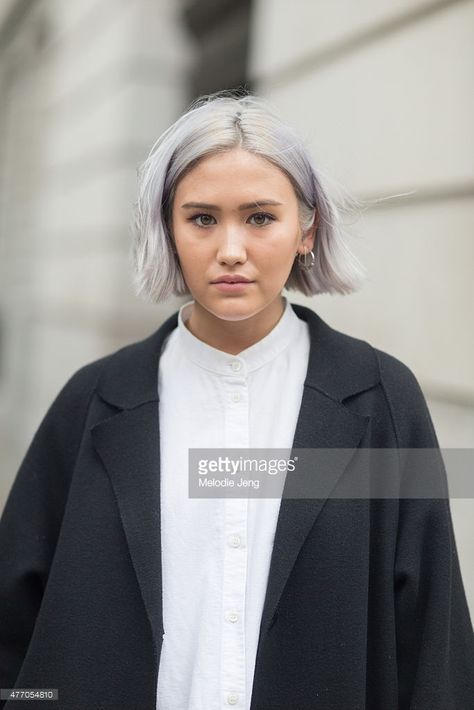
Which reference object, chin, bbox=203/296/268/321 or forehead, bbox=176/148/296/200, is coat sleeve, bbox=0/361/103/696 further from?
forehead, bbox=176/148/296/200

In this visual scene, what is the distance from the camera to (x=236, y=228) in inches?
68.5

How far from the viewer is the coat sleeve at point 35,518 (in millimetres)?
2070

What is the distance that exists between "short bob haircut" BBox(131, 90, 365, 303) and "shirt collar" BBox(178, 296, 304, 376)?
0.41ft

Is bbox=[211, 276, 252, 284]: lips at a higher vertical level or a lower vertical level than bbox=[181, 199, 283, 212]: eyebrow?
lower

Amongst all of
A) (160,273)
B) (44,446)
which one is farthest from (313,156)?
(44,446)

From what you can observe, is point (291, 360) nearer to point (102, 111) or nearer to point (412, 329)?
point (412, 329)

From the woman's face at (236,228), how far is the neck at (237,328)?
0.49 ft

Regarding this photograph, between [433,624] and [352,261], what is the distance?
2.91 ft

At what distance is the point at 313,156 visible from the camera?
192 cm

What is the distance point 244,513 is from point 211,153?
2.70ft

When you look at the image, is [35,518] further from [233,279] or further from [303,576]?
[233,279]

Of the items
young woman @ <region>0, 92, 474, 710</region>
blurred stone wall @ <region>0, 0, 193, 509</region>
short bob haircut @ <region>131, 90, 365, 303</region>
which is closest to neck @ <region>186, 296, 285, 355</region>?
young woman @ <region>0, 92, 474, 710</region>

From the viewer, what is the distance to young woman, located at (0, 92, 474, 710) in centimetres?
177

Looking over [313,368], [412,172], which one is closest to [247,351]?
[313,368]
